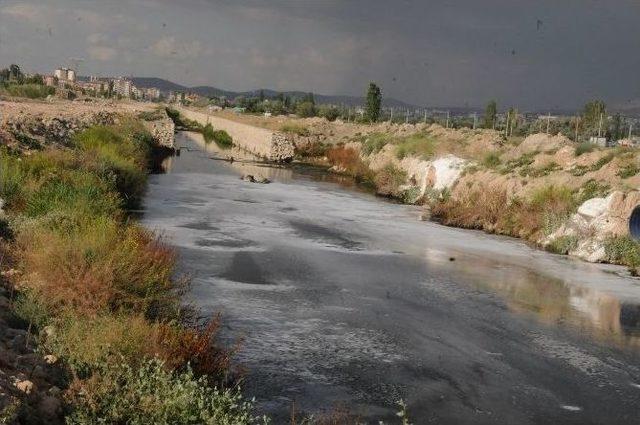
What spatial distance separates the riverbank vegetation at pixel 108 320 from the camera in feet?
27.0

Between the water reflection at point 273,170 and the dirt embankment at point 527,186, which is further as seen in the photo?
the water reflection at point 273,170

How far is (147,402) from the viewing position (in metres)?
8.19

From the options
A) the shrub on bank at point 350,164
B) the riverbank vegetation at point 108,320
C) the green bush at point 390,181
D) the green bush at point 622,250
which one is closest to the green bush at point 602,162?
the green bush at point 622,250

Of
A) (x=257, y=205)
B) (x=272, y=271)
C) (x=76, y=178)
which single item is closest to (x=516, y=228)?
(x=257, y=205)

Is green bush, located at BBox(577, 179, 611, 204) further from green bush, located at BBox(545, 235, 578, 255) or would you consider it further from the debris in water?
the debris in water

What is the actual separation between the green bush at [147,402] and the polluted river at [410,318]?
2080 millimetres

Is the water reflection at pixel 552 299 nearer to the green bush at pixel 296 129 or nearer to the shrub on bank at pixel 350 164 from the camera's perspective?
the shrub on bank at pixel 350 164

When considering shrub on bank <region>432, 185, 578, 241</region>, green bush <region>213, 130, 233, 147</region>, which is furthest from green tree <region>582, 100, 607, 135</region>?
shrub on bank <region>432, 185, 578, 241</region>

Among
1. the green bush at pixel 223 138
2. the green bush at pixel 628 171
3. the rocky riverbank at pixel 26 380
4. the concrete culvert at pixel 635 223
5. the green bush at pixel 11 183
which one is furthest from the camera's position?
the green bush at pixel 223 138

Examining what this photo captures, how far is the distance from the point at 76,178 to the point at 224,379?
12.5m

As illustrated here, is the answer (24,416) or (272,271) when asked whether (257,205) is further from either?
(24,416)

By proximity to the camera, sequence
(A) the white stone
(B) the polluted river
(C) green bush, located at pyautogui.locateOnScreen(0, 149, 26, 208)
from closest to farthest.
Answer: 1. (B) the polluted river
2. (C) green bush, located at pyautogui.locateOnScreen(0, 149, 26, 208)
3. (A) the white stone

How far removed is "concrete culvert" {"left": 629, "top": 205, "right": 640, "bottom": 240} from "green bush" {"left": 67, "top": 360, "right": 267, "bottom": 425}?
21.0 meters

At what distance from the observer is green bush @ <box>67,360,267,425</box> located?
804cm
